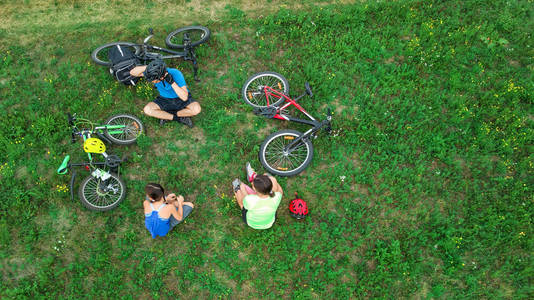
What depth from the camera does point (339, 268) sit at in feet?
23.0

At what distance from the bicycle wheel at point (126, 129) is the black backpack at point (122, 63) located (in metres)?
0.97

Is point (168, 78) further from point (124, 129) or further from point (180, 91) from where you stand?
point (124, 129)

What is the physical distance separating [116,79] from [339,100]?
20.1ft

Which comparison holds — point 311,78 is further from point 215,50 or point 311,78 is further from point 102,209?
point 102,209

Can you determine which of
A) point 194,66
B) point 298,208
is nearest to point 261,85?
point 194,66

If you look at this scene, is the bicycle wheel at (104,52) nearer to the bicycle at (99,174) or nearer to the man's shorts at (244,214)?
the bicycle at (99,174)

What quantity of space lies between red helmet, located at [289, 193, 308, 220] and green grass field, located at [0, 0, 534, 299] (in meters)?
0.28

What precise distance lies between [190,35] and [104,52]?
97.1 inches

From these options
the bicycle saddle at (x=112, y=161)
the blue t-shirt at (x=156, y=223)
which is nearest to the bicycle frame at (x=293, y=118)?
the blue t-shirt at (x=156, y=223)

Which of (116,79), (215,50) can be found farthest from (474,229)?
(116,79)

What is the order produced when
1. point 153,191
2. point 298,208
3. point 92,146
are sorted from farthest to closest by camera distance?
point 298,208, point 92,146, point 153,191

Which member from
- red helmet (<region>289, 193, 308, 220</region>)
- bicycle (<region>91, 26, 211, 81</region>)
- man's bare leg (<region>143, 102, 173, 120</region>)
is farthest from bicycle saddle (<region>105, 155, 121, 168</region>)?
red helmet (<region>289, 193, 308, 220</region>)

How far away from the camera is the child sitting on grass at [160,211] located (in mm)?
6125

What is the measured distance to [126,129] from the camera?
8094 mm
